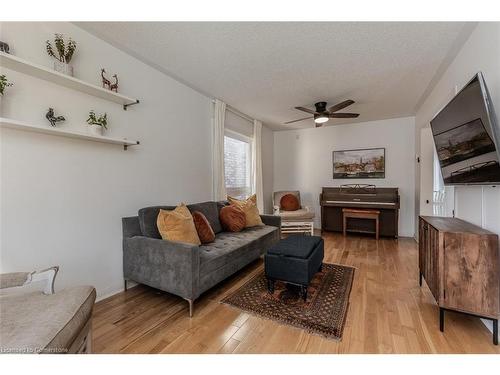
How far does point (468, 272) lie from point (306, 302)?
1223 mm

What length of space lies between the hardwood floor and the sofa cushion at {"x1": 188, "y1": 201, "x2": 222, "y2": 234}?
837mm

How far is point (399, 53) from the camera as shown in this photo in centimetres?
229

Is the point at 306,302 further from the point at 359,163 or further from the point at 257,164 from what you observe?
the point at 359,163

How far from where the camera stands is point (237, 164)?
14.6ft

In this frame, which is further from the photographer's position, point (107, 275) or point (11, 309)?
point (107, 275)

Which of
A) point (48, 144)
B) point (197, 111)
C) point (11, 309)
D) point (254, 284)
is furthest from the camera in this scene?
point (197, 111)

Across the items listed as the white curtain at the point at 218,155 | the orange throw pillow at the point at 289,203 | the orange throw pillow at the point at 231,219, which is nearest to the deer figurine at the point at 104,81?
the white curtain at the point at 218,155

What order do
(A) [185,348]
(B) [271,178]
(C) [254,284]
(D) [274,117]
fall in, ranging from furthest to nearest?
(B) [271,178] < (D) [274,117] < (C) [254,284] < (A) [185,348]

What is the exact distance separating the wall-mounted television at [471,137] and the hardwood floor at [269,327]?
1140 mm

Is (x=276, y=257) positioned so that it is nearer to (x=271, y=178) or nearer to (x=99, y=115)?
(x=99, y=115)

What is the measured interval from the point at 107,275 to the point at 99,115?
1.56 metres

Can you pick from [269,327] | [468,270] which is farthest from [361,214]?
[269,327]

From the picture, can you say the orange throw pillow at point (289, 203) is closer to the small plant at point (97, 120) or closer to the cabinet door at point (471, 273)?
the cabinet door at point (471, 273)
